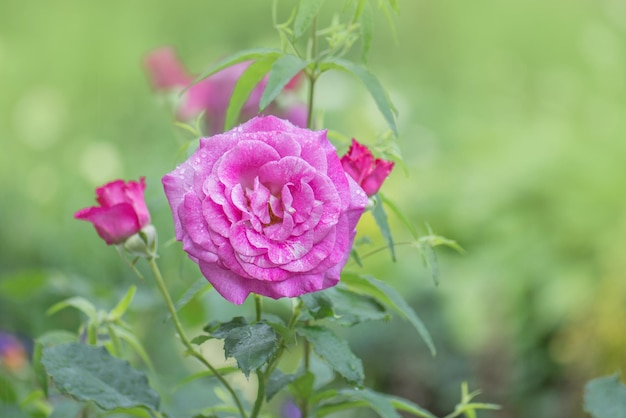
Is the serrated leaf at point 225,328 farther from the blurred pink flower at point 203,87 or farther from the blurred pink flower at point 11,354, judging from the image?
the blurred pink flower at point 11,354

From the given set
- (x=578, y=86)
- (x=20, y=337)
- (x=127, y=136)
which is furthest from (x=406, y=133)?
(x=20, y=337)

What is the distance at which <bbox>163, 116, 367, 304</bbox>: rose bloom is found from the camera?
625 millimetres

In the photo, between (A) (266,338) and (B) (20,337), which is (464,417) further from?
(A) (266,338)

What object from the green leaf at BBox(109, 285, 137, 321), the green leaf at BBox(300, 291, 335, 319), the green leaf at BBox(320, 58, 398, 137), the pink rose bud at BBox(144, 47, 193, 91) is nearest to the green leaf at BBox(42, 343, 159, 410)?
the green leaf at BBox(109, 285, 137, 321)

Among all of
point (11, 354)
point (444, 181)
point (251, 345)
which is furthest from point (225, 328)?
point (444, 181)

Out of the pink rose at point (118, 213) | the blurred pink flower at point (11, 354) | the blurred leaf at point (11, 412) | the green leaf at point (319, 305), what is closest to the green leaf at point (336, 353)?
the green leaf at point (319, 305)

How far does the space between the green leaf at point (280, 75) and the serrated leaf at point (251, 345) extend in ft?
0.48

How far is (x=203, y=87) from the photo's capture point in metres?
1.36

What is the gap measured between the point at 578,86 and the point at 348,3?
2.02 meters

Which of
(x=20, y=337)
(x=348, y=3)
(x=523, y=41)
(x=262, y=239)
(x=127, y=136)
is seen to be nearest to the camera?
(x=262, y=239)

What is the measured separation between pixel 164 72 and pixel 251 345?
30.0 inches

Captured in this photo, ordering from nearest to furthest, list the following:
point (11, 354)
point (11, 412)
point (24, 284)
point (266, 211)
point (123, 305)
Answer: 1. point (266, 211)
2. point (123, 305)
3. point (11, 412)
4. point (24, 284)
5. point (11, 354)

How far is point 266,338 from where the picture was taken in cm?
68

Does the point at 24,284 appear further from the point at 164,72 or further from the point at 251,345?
the point at 251,345
